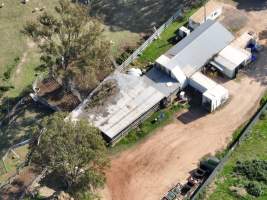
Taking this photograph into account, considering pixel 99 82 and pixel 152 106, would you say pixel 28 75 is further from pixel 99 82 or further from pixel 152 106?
pixel 152 106

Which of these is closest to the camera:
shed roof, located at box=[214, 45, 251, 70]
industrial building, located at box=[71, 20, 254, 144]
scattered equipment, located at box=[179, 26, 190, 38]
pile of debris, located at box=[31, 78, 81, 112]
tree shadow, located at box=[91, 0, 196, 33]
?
industrial building, located at box=[71, 20, 254, 144]

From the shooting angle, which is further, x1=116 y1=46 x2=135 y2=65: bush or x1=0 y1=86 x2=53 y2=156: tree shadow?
x1=116 y1=46 x2=135 y2=65: bush

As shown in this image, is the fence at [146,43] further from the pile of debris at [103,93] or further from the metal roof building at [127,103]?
the pile of debris at [103,93]

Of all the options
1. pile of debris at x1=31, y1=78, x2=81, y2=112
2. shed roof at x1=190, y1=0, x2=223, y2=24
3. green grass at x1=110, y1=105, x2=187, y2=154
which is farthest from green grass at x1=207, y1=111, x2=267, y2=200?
pile of debris at x1=31, y1=78, x2=81, y2=112

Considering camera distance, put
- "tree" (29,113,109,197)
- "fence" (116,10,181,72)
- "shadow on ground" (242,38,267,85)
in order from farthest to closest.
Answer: "fence" (116,10,181,72)
"shadow on ground" (242,38,267,85)
"tree" (29,113,109,197)

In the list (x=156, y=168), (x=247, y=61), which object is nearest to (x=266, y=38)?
(x=247, y=61)

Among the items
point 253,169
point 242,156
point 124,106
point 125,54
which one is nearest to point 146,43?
point 125,54

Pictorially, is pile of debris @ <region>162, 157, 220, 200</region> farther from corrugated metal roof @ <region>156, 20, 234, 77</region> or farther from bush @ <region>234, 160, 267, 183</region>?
corrugated metal roof @ <region>156, 20, 234, 77</region>
